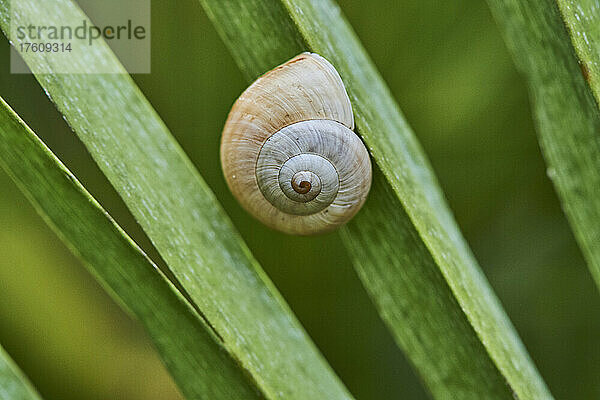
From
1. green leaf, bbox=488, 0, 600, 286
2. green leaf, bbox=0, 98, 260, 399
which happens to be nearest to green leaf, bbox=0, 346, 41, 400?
green leaf, bbox=0, 98, 260, 399

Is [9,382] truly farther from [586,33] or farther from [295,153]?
[586,33]

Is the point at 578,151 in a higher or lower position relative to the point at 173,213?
lower

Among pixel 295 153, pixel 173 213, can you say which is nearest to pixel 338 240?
pixel 295 153

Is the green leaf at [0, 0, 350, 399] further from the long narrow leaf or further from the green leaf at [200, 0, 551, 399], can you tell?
the long narrow leaf

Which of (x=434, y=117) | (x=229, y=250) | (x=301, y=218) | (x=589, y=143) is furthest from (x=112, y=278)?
(x=434, y=117)

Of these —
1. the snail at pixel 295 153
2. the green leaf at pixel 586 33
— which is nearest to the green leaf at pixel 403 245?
the snail at pixel 295 153
